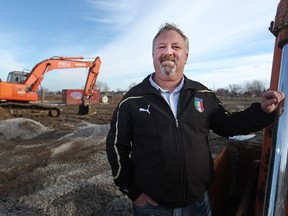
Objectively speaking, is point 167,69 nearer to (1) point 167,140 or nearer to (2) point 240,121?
(1) point 167,140

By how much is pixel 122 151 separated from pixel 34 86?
53.5 ft

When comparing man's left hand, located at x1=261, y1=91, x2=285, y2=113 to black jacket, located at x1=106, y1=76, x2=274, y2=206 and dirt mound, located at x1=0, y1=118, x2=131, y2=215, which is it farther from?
dirt mound, located at x1=0, y1=118, x2=131, y2=215

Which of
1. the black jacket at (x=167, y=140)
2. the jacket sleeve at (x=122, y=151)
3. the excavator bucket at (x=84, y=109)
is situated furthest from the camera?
the excavator bucket at (x=84, y=109)

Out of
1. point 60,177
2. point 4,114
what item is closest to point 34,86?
point 4,114

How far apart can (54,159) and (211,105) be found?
5218mm

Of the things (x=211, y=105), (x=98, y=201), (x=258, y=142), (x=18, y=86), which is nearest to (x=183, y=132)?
(x=211, y=105)

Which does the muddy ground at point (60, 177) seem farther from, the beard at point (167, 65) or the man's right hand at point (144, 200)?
the beard at point (167, 65)

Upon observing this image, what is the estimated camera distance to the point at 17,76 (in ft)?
57.7

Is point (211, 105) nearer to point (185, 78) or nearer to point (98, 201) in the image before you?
point (185, 78)

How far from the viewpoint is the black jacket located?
1.89m

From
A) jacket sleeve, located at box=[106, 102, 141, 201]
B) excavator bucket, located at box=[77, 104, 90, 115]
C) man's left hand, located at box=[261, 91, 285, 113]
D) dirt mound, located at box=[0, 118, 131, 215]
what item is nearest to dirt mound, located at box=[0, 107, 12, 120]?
excavator bucket, located at box=[77, 104, 90, 115]

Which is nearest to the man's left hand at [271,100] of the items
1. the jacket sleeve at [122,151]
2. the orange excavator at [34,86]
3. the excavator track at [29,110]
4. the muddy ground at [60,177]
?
the jacket sleeve at [122,151]

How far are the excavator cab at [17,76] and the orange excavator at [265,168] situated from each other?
1664cm

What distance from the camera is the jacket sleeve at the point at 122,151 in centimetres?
200
